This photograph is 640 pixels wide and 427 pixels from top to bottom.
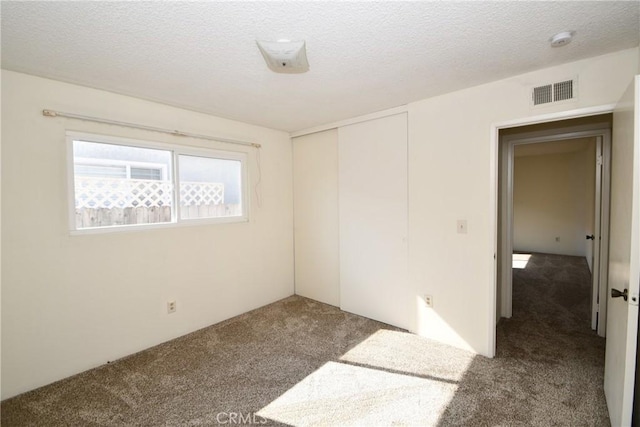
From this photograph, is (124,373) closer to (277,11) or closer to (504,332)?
(277,11)

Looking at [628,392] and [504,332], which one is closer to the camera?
[628,392]

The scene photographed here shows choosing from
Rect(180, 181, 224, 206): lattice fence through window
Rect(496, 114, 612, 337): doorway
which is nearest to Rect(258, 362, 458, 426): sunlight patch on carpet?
Rect(496, 114, 612, 337): doorway

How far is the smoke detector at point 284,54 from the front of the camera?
1.67 meters

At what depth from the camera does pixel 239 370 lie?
7.73 ft

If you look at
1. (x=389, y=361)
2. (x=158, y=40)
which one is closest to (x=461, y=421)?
(x=389, y=361)

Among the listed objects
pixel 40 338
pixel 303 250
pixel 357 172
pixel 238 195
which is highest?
pixel 357 172

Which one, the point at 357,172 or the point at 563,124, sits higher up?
the point at 563,124

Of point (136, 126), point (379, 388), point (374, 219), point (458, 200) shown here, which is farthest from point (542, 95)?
point (136, 126)

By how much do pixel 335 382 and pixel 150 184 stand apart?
94.7 inches

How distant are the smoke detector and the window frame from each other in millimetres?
1561

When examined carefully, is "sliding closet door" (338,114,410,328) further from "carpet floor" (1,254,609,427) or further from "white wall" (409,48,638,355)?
"carpet floor" (1,254,609,427)

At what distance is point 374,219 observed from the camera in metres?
3.23

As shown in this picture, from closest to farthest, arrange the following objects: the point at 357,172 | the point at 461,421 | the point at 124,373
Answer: the point at 461,421, the point at 124,373, the point at 357,172

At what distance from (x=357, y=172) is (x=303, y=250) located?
55.2 inches
